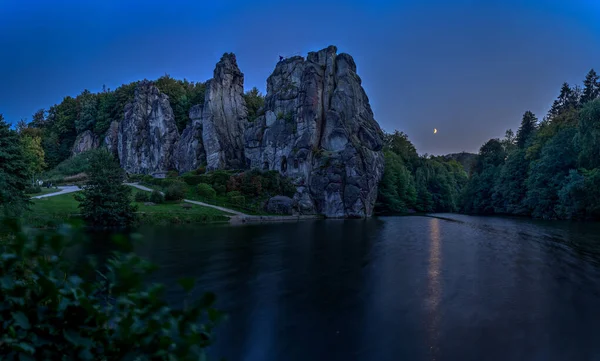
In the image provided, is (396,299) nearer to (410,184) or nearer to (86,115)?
(410,184)

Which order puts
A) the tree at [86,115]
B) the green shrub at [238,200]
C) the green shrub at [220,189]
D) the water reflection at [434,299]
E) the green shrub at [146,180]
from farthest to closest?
1. the tree at [86,115]
2. the green shrub at [146,180]
3. the green shrub at [220,189]
4. the green shrub at [238,200]
5. the water reflection at [434,299]

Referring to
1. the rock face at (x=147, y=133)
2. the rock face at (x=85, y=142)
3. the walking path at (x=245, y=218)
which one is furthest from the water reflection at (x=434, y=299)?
the rock face at (x=85, y=142)

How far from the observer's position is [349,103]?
64.1m

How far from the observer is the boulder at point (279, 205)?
5003 cm

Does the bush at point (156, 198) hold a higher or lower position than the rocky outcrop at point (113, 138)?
lower

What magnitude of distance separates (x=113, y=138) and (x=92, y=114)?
12.6 meters

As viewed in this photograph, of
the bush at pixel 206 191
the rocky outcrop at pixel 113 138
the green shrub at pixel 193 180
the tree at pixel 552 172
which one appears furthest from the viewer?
the rocky outcrop at pixel 113 138

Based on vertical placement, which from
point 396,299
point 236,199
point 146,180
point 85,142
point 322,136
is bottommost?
point 396,299

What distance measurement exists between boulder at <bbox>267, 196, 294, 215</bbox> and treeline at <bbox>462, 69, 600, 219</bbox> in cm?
3721

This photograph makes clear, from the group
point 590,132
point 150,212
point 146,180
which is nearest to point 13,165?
point 150,212

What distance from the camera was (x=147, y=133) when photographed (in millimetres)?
82062

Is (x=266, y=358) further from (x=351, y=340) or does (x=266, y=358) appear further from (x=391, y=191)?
(x=391, y=191)

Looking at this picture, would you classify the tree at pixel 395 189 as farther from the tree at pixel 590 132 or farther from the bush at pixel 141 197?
the bush at pixel 141 197

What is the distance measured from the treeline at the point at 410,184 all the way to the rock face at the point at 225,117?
109 ft
